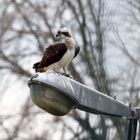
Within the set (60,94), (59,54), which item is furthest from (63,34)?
(60,94)

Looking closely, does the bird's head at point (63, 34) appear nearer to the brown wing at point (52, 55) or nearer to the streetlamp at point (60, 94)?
the brown wing at point (52, 55)

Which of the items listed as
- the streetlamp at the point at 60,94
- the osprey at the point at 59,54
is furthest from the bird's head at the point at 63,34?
the streetlamp at the point at 60,94

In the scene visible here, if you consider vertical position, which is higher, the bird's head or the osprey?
the bird's head

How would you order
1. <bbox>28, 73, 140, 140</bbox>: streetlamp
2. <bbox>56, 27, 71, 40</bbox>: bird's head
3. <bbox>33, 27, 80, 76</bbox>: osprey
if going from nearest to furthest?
<bbox>28, 73, 140, 140</bbox>: streetlamp
<bbox>33, 27, 80, 76</bbox>: osprey
<bbox>56, 27, 71, 40</bbox>: bird's head

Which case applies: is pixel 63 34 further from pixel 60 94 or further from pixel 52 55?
pixel 60 94

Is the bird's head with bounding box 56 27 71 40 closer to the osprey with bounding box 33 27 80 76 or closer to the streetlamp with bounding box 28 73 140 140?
the osprey with bounding box 33 27 80 76

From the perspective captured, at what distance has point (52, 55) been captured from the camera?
5035mm

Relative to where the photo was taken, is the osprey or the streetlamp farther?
the osprey

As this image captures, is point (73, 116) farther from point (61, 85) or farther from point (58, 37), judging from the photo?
point (61, 85)

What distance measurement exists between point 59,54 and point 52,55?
0.11 m

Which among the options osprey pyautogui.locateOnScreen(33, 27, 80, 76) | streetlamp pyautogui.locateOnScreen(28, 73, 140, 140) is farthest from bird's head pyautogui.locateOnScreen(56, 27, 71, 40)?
streetlamp pyautogui.locateOnScreen(28, 73, 140, 140)

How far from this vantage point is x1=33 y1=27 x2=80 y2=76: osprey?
16.0 feet

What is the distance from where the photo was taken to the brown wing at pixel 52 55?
4.86m

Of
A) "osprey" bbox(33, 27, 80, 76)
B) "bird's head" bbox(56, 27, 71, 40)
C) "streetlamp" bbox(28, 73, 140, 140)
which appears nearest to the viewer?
"streetlamp" bbox(28, 73, 140, 140)
